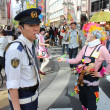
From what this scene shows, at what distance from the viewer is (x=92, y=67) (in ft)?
8.83

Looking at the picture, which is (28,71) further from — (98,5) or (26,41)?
(98,5)

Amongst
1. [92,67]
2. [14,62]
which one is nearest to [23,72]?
[14,62]

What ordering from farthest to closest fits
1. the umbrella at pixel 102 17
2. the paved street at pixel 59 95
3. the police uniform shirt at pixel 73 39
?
the umbrella at pixel 102 17
the police uniform shirt at pixel 73 39
the paved street at pixel 59 95

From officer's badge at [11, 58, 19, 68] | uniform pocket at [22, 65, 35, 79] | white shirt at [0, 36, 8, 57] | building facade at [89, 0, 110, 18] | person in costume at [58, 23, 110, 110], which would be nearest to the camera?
officer's badge at [11, 58, 19, 68]

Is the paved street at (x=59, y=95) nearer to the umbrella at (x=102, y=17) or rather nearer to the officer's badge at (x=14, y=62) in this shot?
the officer's badge at (x=14, y=62)

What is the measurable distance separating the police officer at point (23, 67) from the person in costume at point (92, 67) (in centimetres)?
118

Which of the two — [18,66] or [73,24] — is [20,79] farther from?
[73,24]

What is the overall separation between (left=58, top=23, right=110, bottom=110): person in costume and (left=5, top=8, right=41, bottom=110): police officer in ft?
3.87

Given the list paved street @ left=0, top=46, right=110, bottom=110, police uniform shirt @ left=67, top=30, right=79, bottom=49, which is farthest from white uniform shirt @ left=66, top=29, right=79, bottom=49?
paved street @ left=0, top=46, right=110, bottom=110

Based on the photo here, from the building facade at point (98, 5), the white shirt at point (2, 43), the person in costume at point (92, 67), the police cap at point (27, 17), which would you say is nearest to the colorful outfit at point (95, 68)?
the person in costume at point (92, 67)

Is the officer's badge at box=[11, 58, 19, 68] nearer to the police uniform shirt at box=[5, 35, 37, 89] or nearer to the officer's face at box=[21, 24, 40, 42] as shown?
the police uniform shirt at box=[5, 35, 37, 89]

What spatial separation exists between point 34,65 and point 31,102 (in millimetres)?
390

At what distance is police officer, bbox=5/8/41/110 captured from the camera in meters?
1.57

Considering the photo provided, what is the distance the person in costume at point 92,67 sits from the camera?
2754 millimetres
